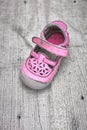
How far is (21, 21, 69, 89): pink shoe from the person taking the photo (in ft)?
→ 3.18

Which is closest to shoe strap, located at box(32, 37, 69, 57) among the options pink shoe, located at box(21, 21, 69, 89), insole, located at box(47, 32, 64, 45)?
pink shoe, located at box(21, 21, 69, 89)

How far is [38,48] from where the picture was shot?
3.48ft

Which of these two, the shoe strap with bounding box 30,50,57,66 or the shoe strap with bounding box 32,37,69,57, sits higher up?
the shoe strap with bounding box 32,37,69,57

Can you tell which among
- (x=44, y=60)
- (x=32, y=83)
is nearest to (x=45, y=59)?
(x=44, y=60)

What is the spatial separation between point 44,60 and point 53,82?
0.14 metres

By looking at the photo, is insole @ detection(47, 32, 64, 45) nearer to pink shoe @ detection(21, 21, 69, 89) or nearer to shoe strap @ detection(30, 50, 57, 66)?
pink shoe @ detection(21, 21, 69, 89)

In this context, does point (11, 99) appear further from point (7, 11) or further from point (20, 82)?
point (7, 11)

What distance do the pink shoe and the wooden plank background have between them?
78 mm

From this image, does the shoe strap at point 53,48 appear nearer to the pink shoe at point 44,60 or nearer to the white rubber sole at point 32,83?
the pink shoe at point 44,60

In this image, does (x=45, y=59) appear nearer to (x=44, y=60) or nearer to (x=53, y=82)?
(x=44, y=60)

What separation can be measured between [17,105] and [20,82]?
12 centimetres

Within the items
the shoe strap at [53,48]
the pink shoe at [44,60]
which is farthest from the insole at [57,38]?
the shoe strap at [53,48]

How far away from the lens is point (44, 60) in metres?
1.01

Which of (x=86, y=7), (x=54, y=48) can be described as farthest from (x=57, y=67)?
(x=86, y=7)
